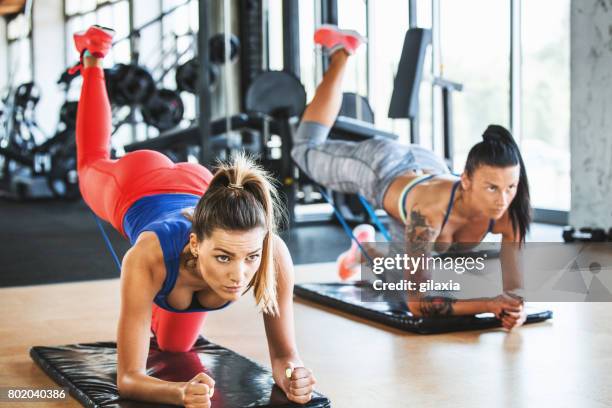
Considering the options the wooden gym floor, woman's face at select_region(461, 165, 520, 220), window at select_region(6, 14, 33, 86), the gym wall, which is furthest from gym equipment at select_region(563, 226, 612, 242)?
window at select_region(6, 14, 33, 86)

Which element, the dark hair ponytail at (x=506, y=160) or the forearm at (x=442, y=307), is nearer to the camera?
the dark hair ponytail at (x=506, y=160)

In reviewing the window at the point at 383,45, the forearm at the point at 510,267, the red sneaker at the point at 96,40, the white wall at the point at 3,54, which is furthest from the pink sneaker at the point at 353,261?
the white wall at the point at 3,54

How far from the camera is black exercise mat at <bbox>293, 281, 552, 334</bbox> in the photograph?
10.2 ft

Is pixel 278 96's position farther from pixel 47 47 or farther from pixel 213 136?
pixel 47 47

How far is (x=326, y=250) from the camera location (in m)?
5.60

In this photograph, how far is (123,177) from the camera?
2.87 m

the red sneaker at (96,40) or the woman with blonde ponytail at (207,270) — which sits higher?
the red sneaker at (96,40)

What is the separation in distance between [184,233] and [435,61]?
373cm

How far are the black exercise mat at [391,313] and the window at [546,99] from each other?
123 inches

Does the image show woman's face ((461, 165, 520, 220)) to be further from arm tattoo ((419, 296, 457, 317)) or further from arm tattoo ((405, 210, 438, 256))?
arm tattoo ((419, 296, 457, 317))

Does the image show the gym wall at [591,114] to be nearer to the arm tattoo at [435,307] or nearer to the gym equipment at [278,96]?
the gym equipment at [278,96]

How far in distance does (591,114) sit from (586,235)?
0.80 meters

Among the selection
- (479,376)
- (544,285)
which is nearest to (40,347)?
(479,376)

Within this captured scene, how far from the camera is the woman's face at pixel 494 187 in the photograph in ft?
9.27
